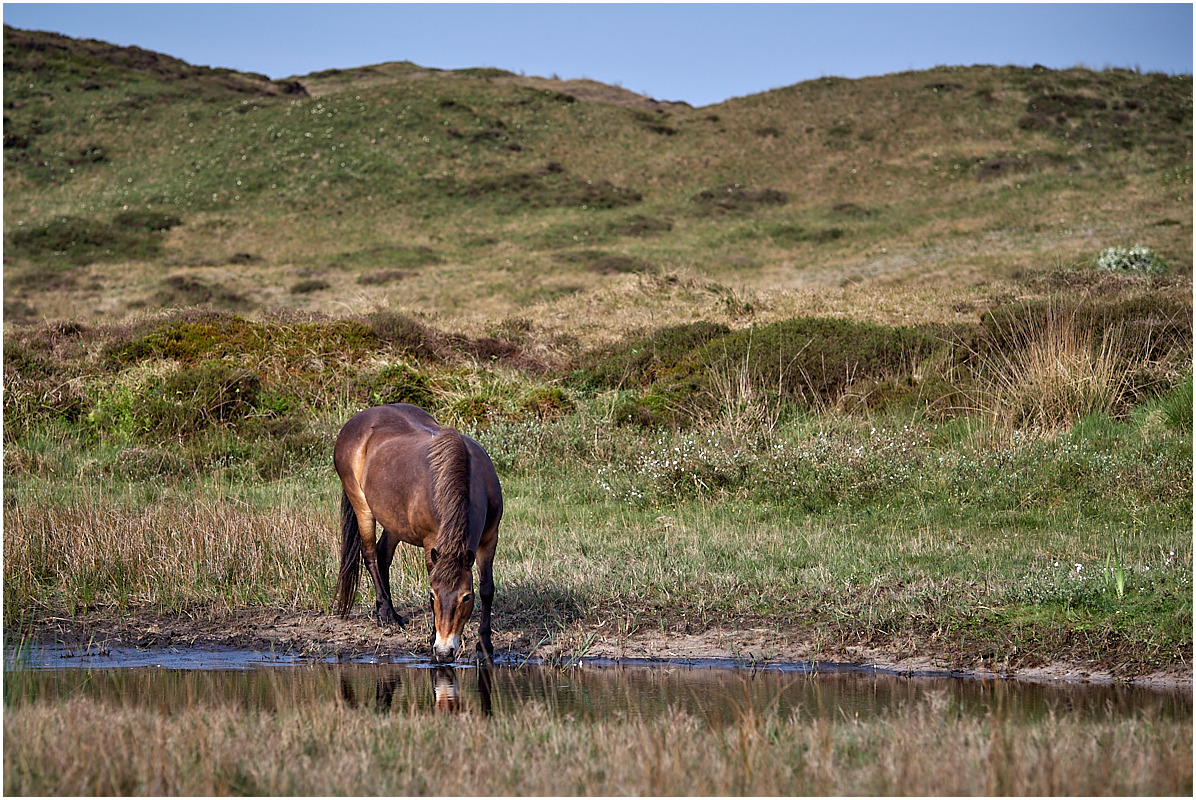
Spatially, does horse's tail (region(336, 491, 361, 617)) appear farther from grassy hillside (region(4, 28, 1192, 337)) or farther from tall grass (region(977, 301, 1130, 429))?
grassy hillside (region(4, 28, 1192, 337))

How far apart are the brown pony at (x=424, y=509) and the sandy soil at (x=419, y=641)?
0.25 m

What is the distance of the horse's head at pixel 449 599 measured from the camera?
5.65 metres

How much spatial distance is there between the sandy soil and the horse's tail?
144 millimetres

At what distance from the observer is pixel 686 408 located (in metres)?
15.8

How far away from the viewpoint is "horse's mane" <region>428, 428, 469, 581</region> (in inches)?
231

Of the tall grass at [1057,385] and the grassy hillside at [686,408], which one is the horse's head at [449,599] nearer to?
the grassy hillside at [686,408]

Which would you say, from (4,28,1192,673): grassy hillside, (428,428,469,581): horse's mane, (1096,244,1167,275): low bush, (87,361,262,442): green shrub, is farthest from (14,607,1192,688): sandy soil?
(1096,244,1167,275): low bush

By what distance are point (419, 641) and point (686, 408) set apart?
29.4 ft

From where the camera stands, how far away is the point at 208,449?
14742mm

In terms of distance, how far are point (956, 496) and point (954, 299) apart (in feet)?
48.6

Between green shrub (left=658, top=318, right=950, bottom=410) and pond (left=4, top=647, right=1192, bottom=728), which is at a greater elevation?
green shrub (left=658, top=318, right=950, bottom=410)

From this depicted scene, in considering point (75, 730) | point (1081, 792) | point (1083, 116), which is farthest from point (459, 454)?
point (1083, 116)

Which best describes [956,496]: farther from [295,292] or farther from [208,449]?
[295,292]

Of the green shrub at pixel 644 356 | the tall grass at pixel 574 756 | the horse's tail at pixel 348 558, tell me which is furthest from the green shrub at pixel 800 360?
the tall grass at pixel 574 756
